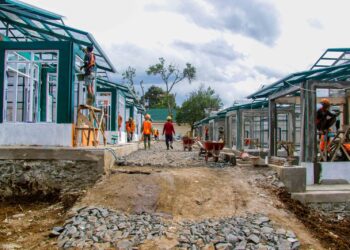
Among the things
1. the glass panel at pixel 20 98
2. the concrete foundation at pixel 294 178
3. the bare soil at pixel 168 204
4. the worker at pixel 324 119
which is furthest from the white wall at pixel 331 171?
the glass panel at pixel 20 98

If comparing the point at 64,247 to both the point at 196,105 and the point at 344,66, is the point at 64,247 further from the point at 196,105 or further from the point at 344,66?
the point at 196,105

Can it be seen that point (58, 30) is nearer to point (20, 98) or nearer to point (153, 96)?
point (20, 98)

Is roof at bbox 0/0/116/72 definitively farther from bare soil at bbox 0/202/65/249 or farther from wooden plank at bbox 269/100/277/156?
wooden plank at bbox 269/100/277/156

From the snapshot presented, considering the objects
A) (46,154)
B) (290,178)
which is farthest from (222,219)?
(46,154)

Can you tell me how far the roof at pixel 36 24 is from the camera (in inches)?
415

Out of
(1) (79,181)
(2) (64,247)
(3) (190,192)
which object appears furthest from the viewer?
(1) (79,181)

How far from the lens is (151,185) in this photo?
847 cm

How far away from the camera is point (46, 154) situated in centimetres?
932

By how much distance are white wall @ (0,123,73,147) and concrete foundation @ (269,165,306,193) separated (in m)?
6.03

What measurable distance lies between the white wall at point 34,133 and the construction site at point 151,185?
3 cm

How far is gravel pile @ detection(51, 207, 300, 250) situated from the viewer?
20.6 ft

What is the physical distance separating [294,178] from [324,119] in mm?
2679

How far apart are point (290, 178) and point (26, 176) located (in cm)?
659

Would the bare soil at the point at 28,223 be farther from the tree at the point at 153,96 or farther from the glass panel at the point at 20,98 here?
the tree at the point at 153,96
